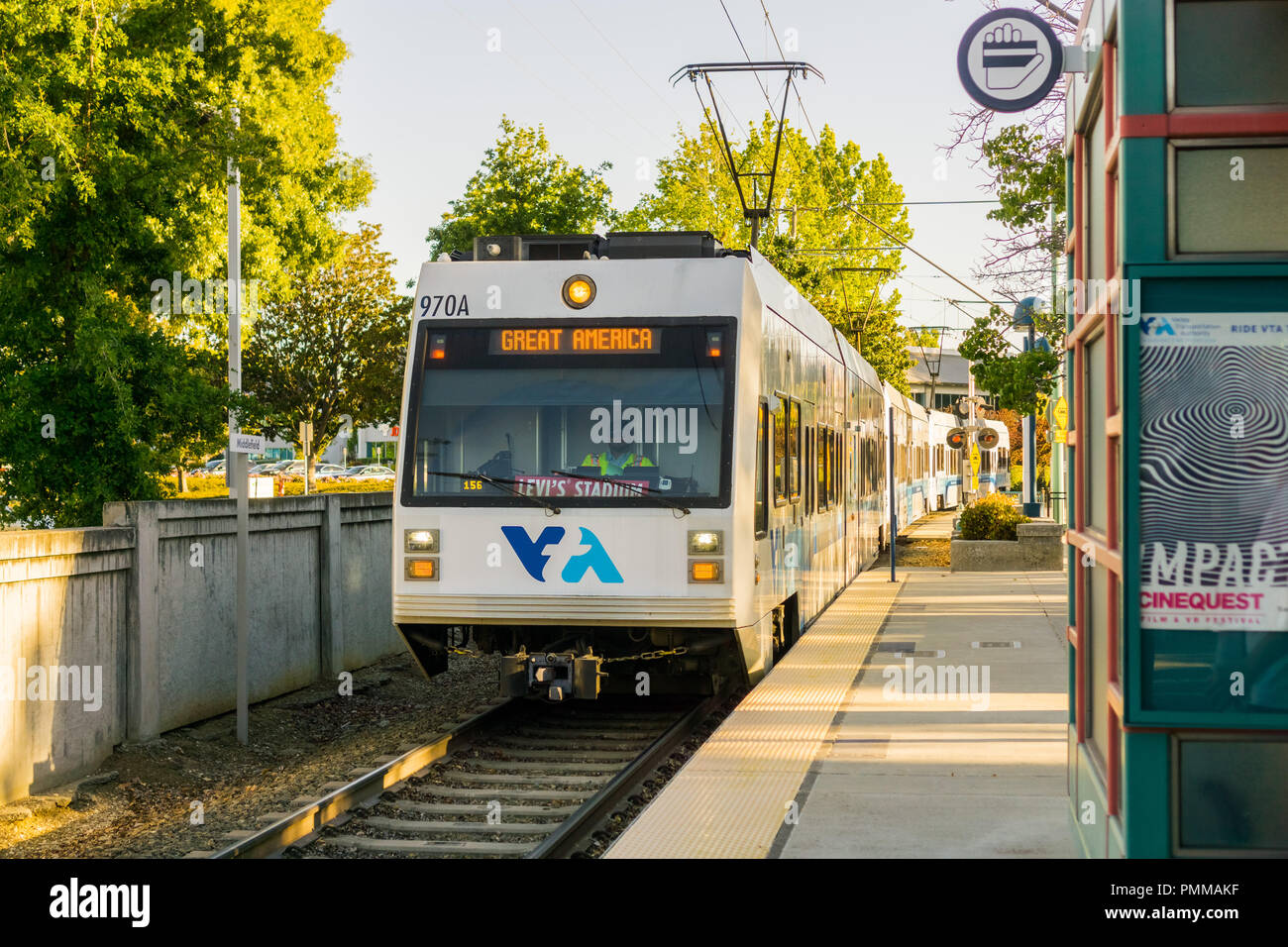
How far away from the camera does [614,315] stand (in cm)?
983

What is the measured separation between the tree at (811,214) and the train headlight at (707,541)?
19540 mm

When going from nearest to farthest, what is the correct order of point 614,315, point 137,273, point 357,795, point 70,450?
point 357,795 → point 614,315 → point 70,450 → point 137,273

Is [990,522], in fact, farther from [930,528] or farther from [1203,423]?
[1203,423]

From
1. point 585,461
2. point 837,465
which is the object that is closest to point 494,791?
point 585,461

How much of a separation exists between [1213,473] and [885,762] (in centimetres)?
426

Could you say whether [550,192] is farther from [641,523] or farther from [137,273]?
[641,523]

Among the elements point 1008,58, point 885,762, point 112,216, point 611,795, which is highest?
point 112,216

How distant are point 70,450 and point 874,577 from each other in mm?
13883

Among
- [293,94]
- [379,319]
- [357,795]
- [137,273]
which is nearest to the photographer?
[357,795]

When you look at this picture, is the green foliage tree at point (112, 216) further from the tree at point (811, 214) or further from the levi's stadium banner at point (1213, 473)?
the tree at point (811, 214)

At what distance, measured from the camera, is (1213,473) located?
437 cm

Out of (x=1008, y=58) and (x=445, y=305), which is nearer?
(x=1008, y=58)

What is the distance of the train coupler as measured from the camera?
9.71 metres

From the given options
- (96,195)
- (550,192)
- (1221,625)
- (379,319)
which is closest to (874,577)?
(550,192)
